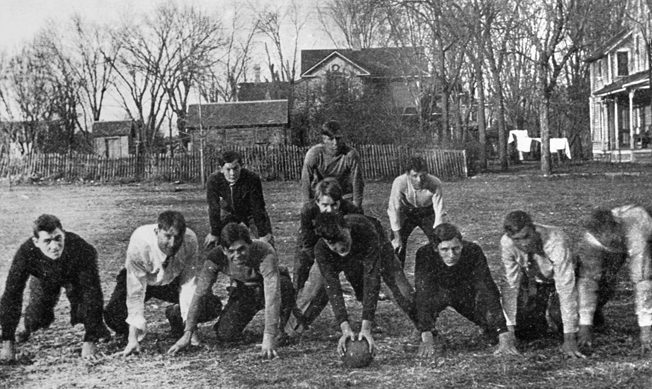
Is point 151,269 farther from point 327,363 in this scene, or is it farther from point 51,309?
point 327,363

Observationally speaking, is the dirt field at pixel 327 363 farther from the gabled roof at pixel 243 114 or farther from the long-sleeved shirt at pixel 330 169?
the gabled roof at pixel 243 114

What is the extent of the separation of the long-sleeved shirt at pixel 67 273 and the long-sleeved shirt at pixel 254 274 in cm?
72

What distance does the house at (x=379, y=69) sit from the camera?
4588cm

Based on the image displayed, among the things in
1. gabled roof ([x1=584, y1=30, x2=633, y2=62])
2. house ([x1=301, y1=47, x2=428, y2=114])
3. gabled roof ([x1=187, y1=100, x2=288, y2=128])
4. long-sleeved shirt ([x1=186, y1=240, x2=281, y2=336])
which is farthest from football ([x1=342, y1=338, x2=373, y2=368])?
gabled roof ([x1=187, y1=100, x2=288, y2=128])

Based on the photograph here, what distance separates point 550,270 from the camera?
5.72 meters

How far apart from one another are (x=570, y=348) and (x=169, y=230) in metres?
2.93

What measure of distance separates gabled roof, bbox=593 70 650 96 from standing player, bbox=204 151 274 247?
3209 cm

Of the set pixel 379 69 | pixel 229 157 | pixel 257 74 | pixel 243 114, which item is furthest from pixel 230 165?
pixel 257 74

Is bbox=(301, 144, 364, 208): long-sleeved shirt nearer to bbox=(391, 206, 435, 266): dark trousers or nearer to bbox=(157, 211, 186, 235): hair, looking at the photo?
bbox=(391, 206, 435, 266): dark trousers

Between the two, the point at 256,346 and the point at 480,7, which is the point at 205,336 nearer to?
the point at 256,346

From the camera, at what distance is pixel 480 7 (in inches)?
1273

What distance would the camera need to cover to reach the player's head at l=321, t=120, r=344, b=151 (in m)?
7.95

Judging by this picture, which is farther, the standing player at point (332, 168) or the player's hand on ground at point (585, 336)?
the standing player at point (332, 168)

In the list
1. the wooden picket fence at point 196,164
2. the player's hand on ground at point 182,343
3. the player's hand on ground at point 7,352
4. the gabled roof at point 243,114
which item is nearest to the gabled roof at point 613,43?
the wooden picket fence at point 196,164
